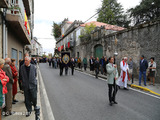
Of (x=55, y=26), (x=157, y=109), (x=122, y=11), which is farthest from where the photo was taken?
(x=55, y=26)

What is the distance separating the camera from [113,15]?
115 ft

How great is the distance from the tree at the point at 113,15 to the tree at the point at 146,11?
195 inches

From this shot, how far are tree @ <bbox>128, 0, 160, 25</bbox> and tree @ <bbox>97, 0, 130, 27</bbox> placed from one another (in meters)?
4.96

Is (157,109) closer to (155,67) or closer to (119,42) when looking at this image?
(155,67)

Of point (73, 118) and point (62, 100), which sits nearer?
point (73, 118)

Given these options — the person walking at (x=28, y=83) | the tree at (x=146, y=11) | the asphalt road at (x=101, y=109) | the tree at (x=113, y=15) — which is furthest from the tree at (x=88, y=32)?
the person walking at (x=28, y=83)

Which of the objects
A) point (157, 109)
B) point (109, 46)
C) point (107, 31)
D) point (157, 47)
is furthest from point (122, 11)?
point (157, 109)

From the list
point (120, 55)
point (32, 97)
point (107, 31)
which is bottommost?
point (32, 97)

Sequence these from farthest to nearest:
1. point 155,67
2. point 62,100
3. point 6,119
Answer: point 155,67
point 62,100
point 6,119

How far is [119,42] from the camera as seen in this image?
1216 cm

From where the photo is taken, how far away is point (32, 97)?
3.59m

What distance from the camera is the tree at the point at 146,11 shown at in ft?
86.2

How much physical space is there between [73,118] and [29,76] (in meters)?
1.75

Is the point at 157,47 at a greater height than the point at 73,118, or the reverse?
the point at 157,47
